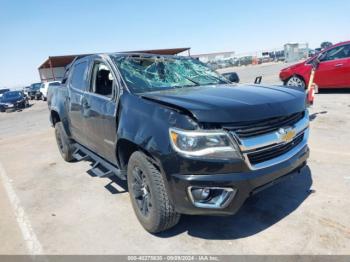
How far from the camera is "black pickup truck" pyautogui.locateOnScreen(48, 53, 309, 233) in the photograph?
288 cm

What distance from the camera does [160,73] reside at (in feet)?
14.6

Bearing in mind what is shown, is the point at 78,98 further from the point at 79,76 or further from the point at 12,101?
the point at 12,101

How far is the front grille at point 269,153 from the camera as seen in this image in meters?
2.97

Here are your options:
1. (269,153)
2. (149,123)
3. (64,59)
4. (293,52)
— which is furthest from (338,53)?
(293,52)

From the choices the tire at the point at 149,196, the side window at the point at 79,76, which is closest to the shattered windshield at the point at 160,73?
the tire at the point at 149,196

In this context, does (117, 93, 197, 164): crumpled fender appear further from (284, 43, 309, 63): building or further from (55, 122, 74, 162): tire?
(284, 43, 309, 63): building

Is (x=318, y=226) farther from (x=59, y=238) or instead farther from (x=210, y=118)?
(x=59, y=238)

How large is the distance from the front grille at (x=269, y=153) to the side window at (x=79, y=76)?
10.1ft

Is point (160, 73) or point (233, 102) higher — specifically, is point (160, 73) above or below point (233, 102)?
above

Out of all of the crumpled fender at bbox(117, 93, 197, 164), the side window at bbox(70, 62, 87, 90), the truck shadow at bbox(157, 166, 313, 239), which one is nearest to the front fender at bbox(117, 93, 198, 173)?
the crumpled fender at bbox(117, 93, 197, 164)

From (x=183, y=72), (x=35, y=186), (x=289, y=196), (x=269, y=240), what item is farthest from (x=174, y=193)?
(x=35, y=186)

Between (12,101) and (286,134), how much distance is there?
85.3 feet

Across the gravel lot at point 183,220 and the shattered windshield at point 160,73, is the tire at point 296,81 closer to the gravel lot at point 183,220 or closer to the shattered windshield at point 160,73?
the gravel lot at point 183,220

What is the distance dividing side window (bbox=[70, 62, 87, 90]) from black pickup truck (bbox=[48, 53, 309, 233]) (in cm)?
87
